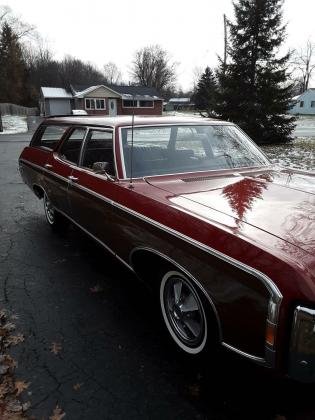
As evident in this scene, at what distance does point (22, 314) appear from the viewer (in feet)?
11.0

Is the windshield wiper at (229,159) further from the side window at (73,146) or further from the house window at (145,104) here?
the house window at (145,104)

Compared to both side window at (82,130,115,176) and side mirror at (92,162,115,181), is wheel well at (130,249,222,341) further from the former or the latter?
side window at (82,130,115,176)

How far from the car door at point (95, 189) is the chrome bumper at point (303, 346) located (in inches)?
74.9

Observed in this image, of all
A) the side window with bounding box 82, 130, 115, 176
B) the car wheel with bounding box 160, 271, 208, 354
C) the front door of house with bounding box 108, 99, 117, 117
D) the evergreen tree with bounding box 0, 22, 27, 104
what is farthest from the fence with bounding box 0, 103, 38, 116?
the car wheel with bounding box 160, 271, 208, 354

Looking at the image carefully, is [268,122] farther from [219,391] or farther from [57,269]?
[219,391]

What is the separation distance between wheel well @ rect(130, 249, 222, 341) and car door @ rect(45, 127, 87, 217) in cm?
162

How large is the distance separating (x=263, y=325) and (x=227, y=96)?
693 inches

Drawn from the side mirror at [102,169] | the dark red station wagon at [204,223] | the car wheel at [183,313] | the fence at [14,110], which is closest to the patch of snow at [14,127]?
the fence at [14,110]

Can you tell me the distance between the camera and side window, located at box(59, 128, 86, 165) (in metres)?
4.27

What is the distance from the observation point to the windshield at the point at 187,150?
11.4ft

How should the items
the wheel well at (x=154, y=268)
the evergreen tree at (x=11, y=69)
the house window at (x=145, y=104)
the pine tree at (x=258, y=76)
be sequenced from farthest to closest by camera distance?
1. the evergreen tree at (x=11, y=69)
2. the house window at (x=145, y=104)
3. the pine tree at (x=258, y=76)
4. the wheel well at (x=154, y=268)

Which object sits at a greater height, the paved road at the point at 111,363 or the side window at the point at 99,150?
the side window at the point at 99,150

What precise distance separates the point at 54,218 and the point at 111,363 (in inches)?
121

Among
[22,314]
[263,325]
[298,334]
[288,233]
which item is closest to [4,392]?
[22,314]
